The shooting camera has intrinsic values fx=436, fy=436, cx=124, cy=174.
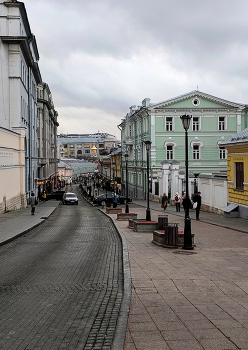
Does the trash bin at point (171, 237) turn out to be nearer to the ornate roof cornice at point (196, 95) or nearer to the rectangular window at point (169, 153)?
the ornate roof cornice at point (196, 95)

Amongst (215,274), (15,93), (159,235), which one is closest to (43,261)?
(159,235)

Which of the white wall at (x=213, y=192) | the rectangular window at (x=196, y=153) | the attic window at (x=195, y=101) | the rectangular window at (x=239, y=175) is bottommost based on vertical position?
the white wall at (x=213, y=192)

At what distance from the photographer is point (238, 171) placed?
85.5ft

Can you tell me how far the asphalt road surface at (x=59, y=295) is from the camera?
6062 mm

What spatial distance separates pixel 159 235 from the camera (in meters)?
14.2

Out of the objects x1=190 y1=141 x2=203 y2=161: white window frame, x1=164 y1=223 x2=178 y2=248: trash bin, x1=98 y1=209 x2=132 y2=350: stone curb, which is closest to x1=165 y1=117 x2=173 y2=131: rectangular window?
x1=190 y1=141 x2=203 y2=161: white window frame

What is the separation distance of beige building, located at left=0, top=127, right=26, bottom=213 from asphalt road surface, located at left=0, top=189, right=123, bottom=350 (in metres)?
14.4

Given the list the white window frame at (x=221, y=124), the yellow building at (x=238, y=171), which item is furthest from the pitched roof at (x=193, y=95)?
the yellow building at (x=238, y=171)

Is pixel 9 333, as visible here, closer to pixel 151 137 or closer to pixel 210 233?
pixel 210 233

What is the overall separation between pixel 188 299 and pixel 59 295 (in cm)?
246

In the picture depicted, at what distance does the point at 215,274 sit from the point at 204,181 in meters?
22.7

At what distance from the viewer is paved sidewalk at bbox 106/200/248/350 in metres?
5.80

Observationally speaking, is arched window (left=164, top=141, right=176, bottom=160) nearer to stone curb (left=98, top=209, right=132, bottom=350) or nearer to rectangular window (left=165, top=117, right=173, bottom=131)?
rectangular window (left=165, top=117, right=173, bottom=131)

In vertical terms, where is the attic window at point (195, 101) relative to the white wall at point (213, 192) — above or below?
above
